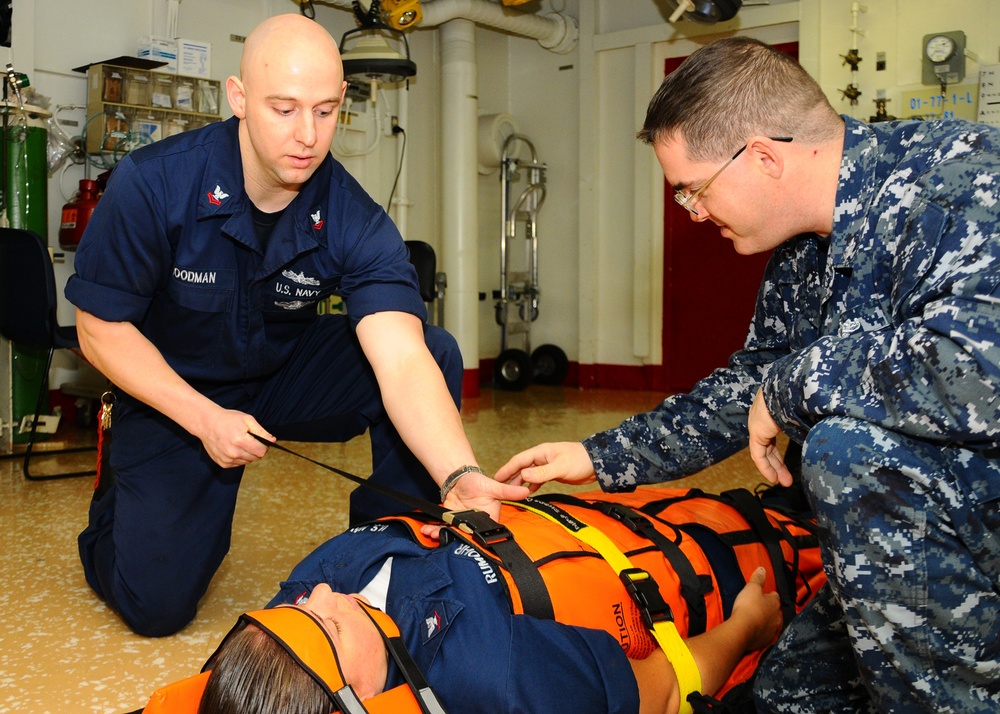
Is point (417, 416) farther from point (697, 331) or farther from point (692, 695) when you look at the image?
point (697, 331)

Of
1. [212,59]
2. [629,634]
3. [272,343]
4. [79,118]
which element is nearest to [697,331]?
[212,59]

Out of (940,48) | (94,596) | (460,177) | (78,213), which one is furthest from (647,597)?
(460,177)

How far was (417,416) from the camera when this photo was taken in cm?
177

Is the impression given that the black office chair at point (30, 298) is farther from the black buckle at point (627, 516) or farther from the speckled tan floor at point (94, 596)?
the black buckle at point (627, 516)

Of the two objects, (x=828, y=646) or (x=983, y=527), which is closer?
(x=983, y=527)

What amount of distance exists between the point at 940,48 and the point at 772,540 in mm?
3603

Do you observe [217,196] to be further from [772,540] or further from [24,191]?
[24,191]

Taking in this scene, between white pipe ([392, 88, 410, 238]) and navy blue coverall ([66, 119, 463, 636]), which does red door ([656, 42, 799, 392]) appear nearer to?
white pipe ([392, 88, 410, 238])

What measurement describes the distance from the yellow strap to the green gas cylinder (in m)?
3.24

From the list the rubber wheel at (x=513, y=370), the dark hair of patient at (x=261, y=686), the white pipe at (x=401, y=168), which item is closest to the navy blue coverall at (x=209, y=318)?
the dark hair of patient at (x=261, y=686)

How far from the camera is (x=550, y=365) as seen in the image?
6.62 metres

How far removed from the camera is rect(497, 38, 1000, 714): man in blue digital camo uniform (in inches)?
43.3

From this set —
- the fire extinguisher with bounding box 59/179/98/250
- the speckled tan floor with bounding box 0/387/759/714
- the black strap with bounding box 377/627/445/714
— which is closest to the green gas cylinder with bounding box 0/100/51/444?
the fire extinguisher with bounding box 59/179/98/250

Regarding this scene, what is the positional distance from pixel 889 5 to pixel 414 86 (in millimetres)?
2927
